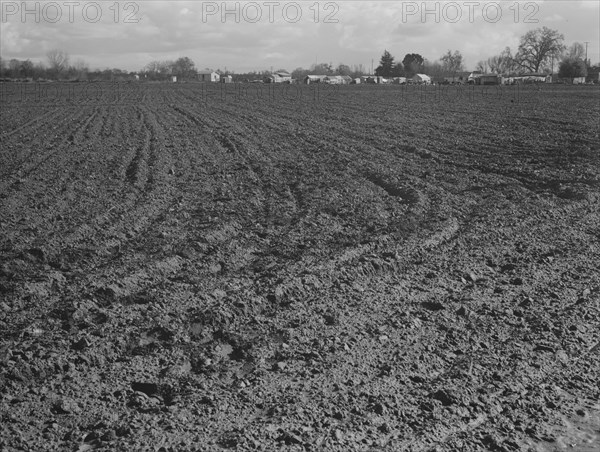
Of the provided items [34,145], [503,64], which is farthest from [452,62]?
[34,145]

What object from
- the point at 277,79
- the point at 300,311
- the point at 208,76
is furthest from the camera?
the point at 208,76

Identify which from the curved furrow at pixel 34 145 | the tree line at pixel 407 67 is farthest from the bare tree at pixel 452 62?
the curved furrow at pixel 34 145

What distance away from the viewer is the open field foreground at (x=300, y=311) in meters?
4.30

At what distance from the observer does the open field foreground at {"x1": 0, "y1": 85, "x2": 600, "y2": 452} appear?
4.30 meters

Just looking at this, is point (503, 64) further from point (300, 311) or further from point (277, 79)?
point (300, 311)

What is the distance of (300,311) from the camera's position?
19.9ft

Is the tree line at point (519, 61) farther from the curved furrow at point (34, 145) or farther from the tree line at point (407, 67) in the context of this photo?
the curved furrow at point (34, 145)

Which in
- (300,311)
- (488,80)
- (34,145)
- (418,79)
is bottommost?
(300,311)

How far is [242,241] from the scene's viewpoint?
8.38 metres

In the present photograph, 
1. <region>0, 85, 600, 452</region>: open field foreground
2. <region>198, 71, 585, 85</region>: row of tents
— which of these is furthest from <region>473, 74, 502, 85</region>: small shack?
<region>0, 85, 600, 452</region>: open field foreground

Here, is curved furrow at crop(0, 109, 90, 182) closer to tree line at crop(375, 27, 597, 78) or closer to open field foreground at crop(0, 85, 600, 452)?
open field foreground at crop(0, 85, 600, 452)

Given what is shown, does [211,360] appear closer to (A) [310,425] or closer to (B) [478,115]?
(A) [310,425]

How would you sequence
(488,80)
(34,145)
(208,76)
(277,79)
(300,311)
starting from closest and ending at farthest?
1. (300,311)
2. (34,145)
3. (488,80)
4. (277,79)
5. (208,76)

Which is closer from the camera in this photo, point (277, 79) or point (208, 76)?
point (277, 79)
